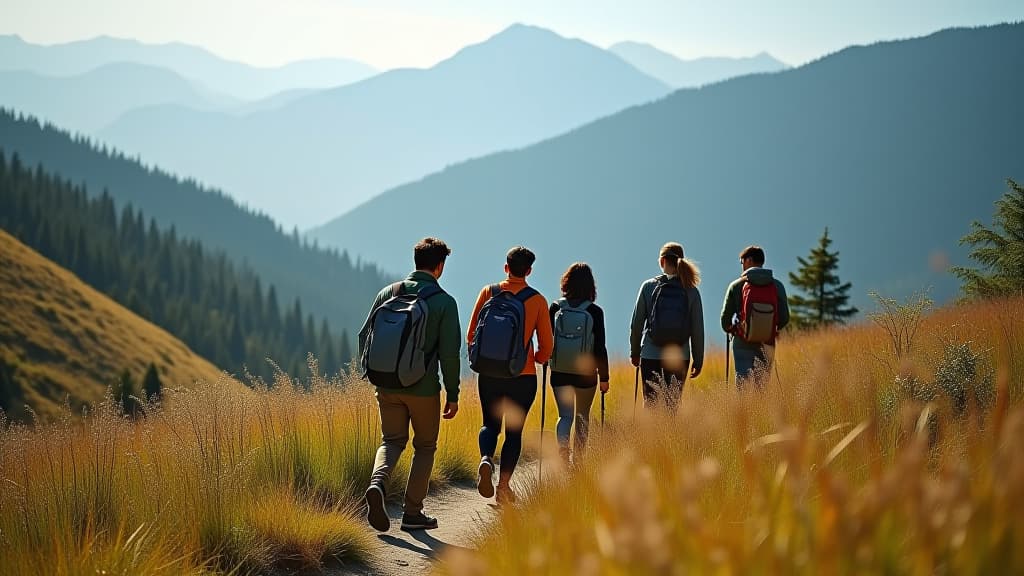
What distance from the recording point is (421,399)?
252 inches

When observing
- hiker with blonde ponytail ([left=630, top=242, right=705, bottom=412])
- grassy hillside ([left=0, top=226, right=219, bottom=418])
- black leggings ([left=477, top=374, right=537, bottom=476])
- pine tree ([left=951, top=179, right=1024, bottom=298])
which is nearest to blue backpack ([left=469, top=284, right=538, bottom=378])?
black leggings ([left=477, top=374, right=537, bottom=476])

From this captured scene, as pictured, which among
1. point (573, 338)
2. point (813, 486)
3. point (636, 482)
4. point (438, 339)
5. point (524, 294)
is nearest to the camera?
point (636, 482)

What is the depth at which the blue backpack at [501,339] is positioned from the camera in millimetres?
6621

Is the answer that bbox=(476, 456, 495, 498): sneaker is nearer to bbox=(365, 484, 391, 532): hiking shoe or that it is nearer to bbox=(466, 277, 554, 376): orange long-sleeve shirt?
bbox=(466, 277, 554, 376): orange long-sleeve shirt

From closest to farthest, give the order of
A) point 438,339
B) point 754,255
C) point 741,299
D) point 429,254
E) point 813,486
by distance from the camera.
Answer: point 813,486 < point 438,339 < point 429,254 < point 754,255 < point 741,299

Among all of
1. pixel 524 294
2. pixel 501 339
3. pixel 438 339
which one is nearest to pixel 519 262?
pixel 524 294

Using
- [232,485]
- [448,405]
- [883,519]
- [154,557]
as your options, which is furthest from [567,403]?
[883,519]

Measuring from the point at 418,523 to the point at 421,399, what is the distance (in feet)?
3.30

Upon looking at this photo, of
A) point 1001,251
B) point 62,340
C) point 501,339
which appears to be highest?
point 1001,251

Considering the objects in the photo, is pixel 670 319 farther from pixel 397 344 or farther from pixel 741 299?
pixel 397 344

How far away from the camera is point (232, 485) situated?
553cm

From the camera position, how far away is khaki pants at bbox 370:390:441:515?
645 cm

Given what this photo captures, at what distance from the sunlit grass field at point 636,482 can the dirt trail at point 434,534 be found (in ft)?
0.59

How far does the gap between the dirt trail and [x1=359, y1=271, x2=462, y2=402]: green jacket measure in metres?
0.94
